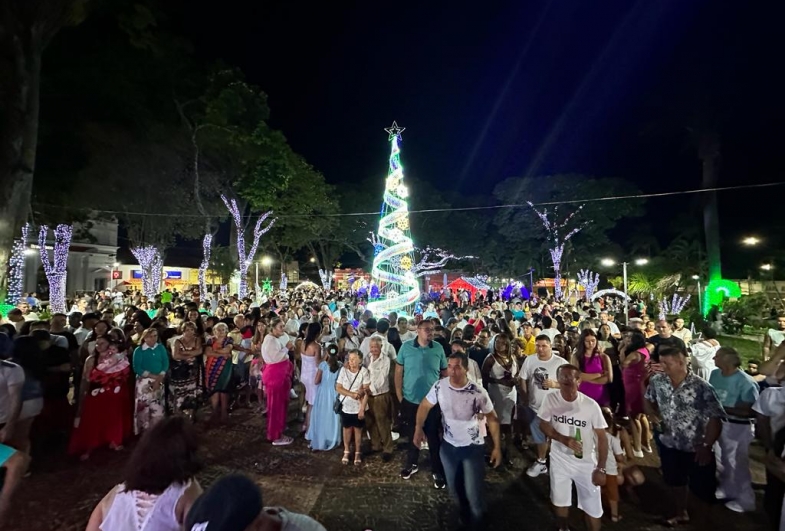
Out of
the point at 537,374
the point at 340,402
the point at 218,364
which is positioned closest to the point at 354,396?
the point at 340,402

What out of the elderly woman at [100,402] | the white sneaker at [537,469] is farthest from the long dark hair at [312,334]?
the white sneaker at [537,469]

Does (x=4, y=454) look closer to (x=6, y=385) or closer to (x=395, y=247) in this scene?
(x=6, y=385)

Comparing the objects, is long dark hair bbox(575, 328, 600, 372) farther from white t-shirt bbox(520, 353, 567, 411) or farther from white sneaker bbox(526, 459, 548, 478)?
white sneaker bbox(526, 459, 548, 478)

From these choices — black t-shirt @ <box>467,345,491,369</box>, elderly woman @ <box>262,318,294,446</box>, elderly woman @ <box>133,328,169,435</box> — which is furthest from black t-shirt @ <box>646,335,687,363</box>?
elderly woman @ <box>133,328,169,435</box>

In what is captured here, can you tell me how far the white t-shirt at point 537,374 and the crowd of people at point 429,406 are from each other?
0.06ft

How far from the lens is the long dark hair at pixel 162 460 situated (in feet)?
6.53

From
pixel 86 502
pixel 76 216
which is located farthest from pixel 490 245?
pixel 86 502

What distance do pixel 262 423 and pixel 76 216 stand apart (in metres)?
13.3

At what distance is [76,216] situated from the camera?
15055 millimetres

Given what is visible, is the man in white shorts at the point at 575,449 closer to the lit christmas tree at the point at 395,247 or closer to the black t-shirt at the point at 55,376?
the black t-shirt at the point at 55,376

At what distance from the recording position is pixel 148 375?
571 centimetres

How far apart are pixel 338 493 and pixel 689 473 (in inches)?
142

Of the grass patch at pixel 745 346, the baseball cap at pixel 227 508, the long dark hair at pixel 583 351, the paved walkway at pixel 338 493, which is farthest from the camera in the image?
the grass patch at pixel 745 346

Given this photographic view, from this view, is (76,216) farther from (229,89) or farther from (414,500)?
(414,500)
